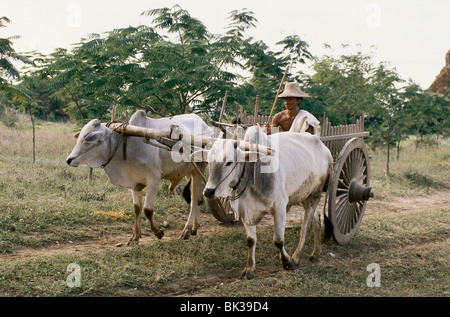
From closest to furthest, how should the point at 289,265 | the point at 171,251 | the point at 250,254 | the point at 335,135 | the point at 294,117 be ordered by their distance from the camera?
the point at 250,254 → the point at 289,265 → the point at 171,251 → the point at 294,117 → the point at 335,135

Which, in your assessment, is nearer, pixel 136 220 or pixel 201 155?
pixel 201 155

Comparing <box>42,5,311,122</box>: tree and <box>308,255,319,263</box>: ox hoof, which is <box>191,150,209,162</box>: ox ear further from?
<box>42,5,311,122</box>: tree

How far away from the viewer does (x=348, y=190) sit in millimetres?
5855

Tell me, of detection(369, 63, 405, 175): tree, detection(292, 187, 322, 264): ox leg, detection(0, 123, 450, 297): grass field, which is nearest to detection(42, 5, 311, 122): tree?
detection(0, 123, 450, 297): grass field

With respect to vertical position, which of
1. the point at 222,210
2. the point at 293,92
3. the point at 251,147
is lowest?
the point at 222,210

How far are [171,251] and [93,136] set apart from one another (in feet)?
5.33

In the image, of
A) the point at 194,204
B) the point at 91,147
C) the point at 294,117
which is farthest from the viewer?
the point at 194,204

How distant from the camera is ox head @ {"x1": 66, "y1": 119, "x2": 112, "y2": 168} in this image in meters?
4.73

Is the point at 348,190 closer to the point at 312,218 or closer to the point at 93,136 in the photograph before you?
the point at 312,218

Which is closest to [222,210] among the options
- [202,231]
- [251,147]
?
[202,231]

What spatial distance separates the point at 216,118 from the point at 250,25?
2028 millimetres

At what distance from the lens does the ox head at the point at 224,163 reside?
3.85 meters

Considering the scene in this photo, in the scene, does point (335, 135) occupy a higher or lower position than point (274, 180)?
higher
